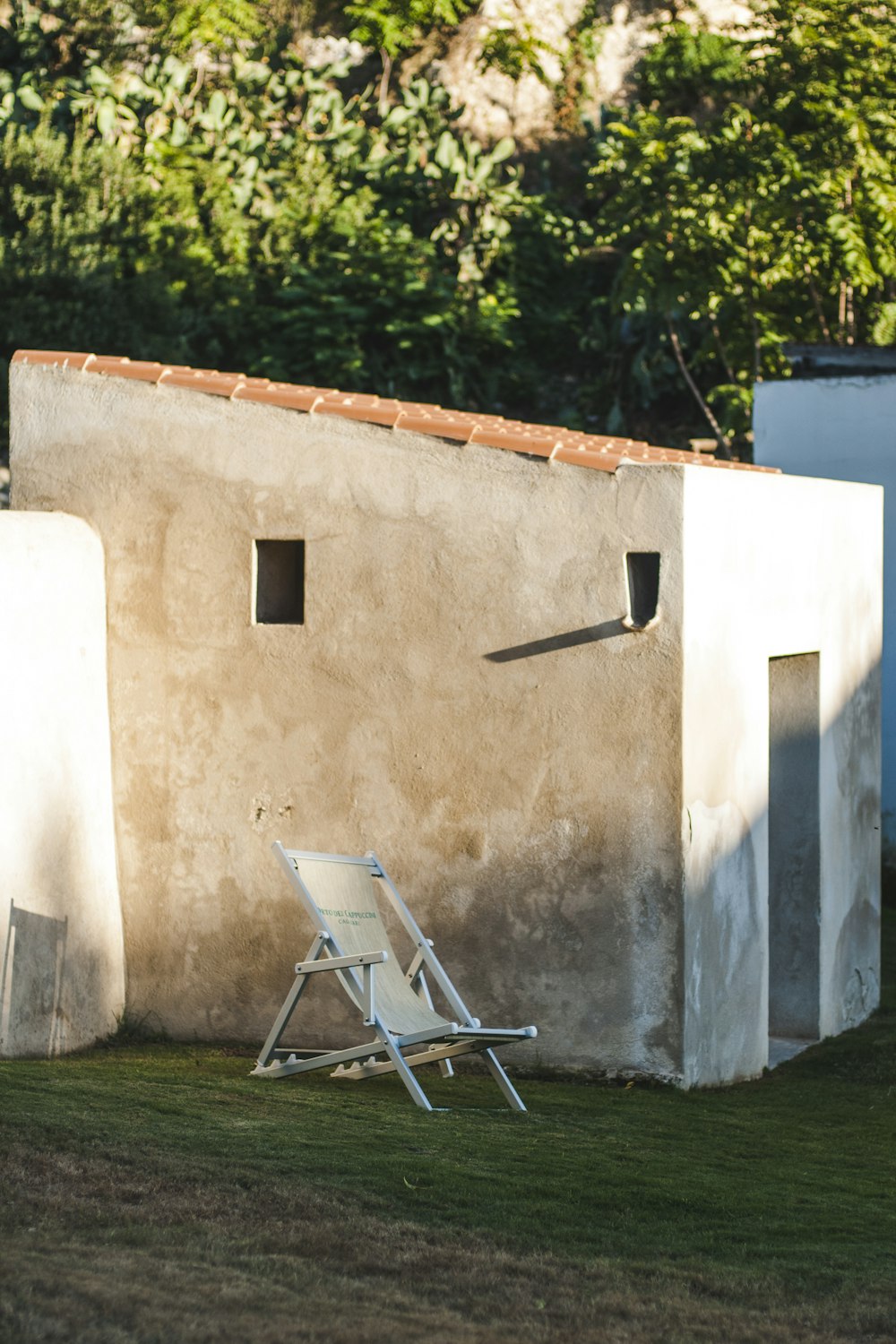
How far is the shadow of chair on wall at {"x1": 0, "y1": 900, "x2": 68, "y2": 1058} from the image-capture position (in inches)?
298

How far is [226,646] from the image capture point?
852 cm

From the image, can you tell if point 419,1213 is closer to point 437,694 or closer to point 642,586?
point 437,694

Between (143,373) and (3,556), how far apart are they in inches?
58.0

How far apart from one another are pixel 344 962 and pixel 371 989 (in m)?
0.16

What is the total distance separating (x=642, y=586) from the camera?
25.8ft

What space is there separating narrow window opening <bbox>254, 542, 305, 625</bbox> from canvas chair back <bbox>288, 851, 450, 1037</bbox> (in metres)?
1.58

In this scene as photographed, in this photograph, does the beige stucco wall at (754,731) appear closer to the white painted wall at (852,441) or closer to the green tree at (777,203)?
the white painted wall at (852,441)

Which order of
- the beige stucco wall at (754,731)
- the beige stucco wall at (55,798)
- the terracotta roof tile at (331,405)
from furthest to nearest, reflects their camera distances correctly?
1. the terracotta roof tile at (331,405)
2. the beige stucco wall at (754,731)
3. the beige stucco wall at (55,798)

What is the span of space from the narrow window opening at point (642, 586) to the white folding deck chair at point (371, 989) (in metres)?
1.74

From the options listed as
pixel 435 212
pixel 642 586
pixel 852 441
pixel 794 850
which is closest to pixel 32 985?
pixel 642 586

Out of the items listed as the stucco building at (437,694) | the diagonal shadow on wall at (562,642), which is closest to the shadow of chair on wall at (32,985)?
the stucco building at (437,694)

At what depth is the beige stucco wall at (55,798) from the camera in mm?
7668

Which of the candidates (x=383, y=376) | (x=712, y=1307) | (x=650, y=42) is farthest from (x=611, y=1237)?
(x=650, y=42)

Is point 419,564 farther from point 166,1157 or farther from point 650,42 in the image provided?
point 650,42
